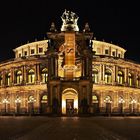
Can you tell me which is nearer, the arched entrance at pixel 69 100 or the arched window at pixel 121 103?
the arched entrance at pixel 69 100

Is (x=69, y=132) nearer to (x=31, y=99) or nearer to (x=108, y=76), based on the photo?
(x=31, y=99)

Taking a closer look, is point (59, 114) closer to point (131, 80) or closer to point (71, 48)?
point (71, 48)

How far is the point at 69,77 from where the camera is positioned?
238 feet

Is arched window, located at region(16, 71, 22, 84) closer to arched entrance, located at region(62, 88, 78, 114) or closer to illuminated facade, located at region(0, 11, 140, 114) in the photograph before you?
illuminated facade, located at region(0, 11, 140, 114)

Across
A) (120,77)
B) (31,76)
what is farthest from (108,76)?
(31,76)

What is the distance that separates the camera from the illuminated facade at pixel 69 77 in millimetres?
68812

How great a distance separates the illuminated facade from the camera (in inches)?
2709

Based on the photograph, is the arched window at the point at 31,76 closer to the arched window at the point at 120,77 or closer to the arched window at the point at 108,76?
the arched window at the point at 108,76

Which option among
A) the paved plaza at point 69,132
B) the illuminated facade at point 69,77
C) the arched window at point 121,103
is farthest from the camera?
the arched window at point 121,103

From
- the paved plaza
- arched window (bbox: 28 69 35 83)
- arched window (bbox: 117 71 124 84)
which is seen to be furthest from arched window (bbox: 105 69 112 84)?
the paved plaza

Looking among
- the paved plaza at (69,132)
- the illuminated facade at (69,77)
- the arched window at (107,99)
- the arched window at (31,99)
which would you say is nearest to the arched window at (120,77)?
the illuminated facade at (69,77)

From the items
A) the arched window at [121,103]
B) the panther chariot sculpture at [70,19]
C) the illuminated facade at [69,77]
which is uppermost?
the panther chariot sculpture at [70,19]

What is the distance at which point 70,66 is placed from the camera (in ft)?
222

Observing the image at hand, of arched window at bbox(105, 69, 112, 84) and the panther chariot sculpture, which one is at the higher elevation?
the panther chariot sculpture
